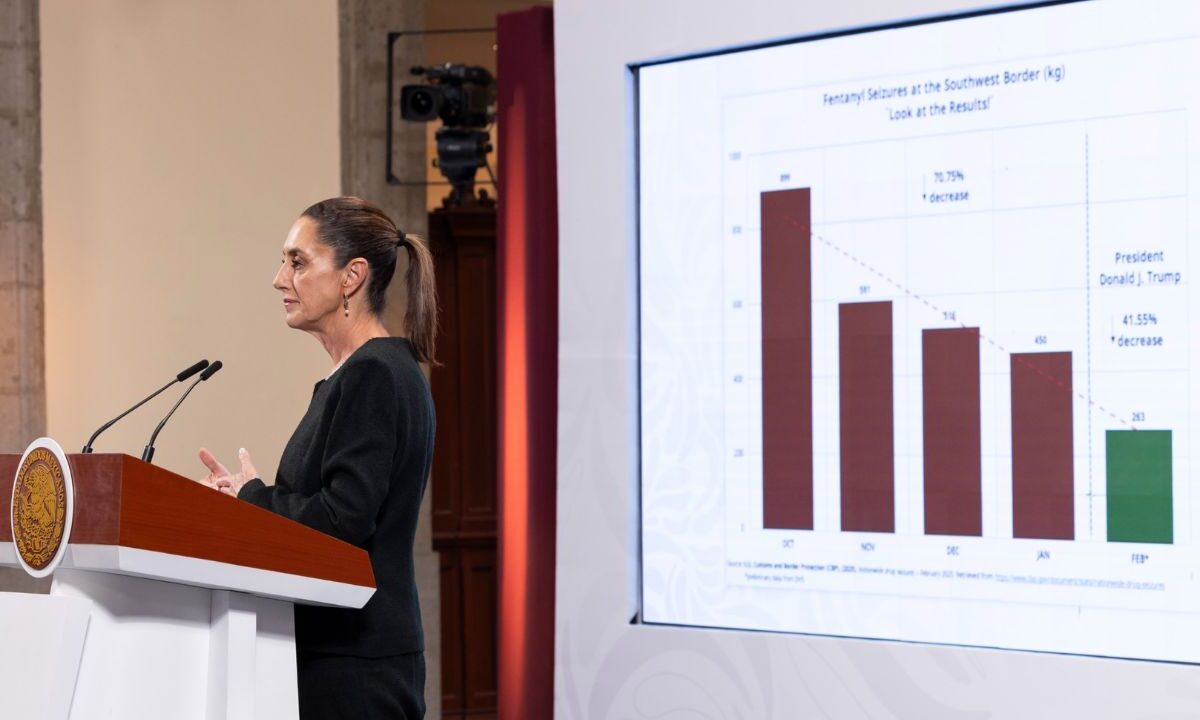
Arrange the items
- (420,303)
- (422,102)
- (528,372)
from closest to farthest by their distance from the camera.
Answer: (420,303)
(528,372)
(422,102)

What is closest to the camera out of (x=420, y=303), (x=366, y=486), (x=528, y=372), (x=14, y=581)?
(x=366, y=486)

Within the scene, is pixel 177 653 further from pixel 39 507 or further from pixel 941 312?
pixel 941 312

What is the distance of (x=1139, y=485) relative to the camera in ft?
5.77

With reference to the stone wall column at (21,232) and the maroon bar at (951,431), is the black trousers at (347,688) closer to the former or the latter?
the maroon bar at (951,431)

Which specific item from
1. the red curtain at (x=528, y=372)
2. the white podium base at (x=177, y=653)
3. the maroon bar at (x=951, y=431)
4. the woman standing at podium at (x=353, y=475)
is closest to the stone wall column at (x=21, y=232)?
the red curtain at (x=528, y=372)

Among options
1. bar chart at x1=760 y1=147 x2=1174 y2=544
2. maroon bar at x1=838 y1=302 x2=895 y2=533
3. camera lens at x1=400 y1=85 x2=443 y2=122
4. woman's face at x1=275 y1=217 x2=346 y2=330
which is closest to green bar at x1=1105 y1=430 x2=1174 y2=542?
bar chart at x1=760 y1=147 x2=1174 y2=544

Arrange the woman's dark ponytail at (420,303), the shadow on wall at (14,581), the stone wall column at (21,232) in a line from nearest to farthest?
the woman's dark ponytail at (420,303)
the shadow on wall at (14,581)
the stone wall column at (21,232)

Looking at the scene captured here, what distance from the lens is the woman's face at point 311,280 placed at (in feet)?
5.98

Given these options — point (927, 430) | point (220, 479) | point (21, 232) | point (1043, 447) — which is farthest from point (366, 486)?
point (21, 232)

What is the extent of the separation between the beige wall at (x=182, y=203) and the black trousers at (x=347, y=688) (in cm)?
229

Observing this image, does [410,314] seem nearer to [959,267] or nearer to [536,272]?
[536,272]

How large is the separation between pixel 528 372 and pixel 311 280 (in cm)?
65

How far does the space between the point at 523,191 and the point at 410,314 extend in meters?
0.59

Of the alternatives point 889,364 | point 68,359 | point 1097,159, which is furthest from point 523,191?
point 68,359
